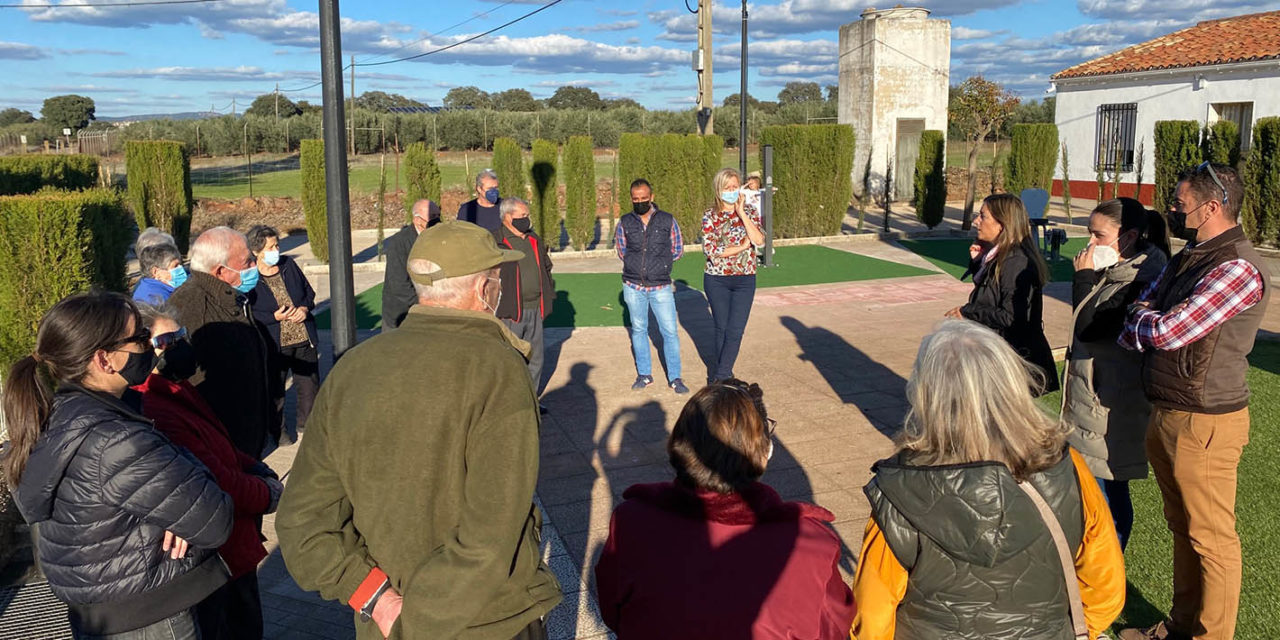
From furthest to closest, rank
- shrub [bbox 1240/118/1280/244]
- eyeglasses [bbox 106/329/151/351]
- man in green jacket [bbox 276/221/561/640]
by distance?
shrub [bbox 1240/118/1280/244], eyeglasses [bbox 106/329/151/351], man in green jacket [bbox 276/221/561/640]

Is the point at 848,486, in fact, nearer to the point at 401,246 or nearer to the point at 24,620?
the point at 401,246

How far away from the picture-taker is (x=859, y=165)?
2867 centimetres

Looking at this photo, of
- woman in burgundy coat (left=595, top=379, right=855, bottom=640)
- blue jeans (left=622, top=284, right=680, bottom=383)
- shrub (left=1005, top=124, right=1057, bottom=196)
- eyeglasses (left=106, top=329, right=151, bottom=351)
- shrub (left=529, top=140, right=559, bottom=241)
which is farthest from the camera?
shrub (left=1005, top=124, right=1057, bottom=196)

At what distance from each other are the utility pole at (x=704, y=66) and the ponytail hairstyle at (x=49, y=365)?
59.4ft

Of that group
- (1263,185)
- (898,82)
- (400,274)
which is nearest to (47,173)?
(400,274)

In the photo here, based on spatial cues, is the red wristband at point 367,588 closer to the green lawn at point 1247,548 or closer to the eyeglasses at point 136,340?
the eyeglasses at point 136,340

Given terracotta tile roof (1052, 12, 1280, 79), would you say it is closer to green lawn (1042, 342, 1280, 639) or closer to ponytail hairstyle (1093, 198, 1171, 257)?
green lawn (1042, 342, 1280, 639)

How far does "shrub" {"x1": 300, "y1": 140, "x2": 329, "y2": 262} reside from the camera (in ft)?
51.1

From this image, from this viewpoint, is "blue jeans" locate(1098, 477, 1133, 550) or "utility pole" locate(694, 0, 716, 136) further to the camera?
"utility pole" locate(694, 0, 716, 136)

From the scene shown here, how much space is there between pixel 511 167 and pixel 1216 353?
15.7 metres

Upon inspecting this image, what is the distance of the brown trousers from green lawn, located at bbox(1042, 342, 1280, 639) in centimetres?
39

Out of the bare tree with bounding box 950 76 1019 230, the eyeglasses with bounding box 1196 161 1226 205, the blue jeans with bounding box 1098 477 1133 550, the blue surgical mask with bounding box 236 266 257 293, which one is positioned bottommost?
the blue jeans with bounding box 1098 477 1133 550

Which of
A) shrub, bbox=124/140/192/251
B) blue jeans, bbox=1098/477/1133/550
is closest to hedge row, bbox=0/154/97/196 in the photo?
shrub, bbox=124/140/192/251

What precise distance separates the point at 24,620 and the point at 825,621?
156 inches
